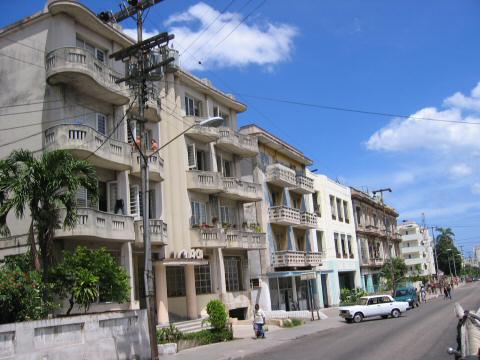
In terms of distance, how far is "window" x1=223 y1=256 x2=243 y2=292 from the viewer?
33656 mm

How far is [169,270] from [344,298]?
73.7 feet

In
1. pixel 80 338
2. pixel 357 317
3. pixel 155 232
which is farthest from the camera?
pixel 357 317

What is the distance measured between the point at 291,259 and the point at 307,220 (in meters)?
5.73

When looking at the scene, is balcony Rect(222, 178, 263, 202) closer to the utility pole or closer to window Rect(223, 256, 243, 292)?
window Rect(223, 256, 243, 292)

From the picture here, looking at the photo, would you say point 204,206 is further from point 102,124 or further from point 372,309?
point 372,309

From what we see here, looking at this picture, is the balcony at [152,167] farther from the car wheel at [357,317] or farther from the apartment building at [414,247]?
the apartment building at [414,247]

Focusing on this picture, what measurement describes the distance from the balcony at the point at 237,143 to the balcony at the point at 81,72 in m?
10.4

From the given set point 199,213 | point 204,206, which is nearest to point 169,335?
point 199,213

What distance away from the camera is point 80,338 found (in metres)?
16.1

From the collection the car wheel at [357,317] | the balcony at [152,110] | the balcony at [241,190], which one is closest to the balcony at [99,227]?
the balcony at [152,110]

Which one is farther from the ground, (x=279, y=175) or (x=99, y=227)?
(x=279, y=175)

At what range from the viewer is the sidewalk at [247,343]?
18828mm

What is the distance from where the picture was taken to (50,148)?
20.9m

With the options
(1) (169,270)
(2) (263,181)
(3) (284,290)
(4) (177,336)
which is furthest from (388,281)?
(4) (177,336)
